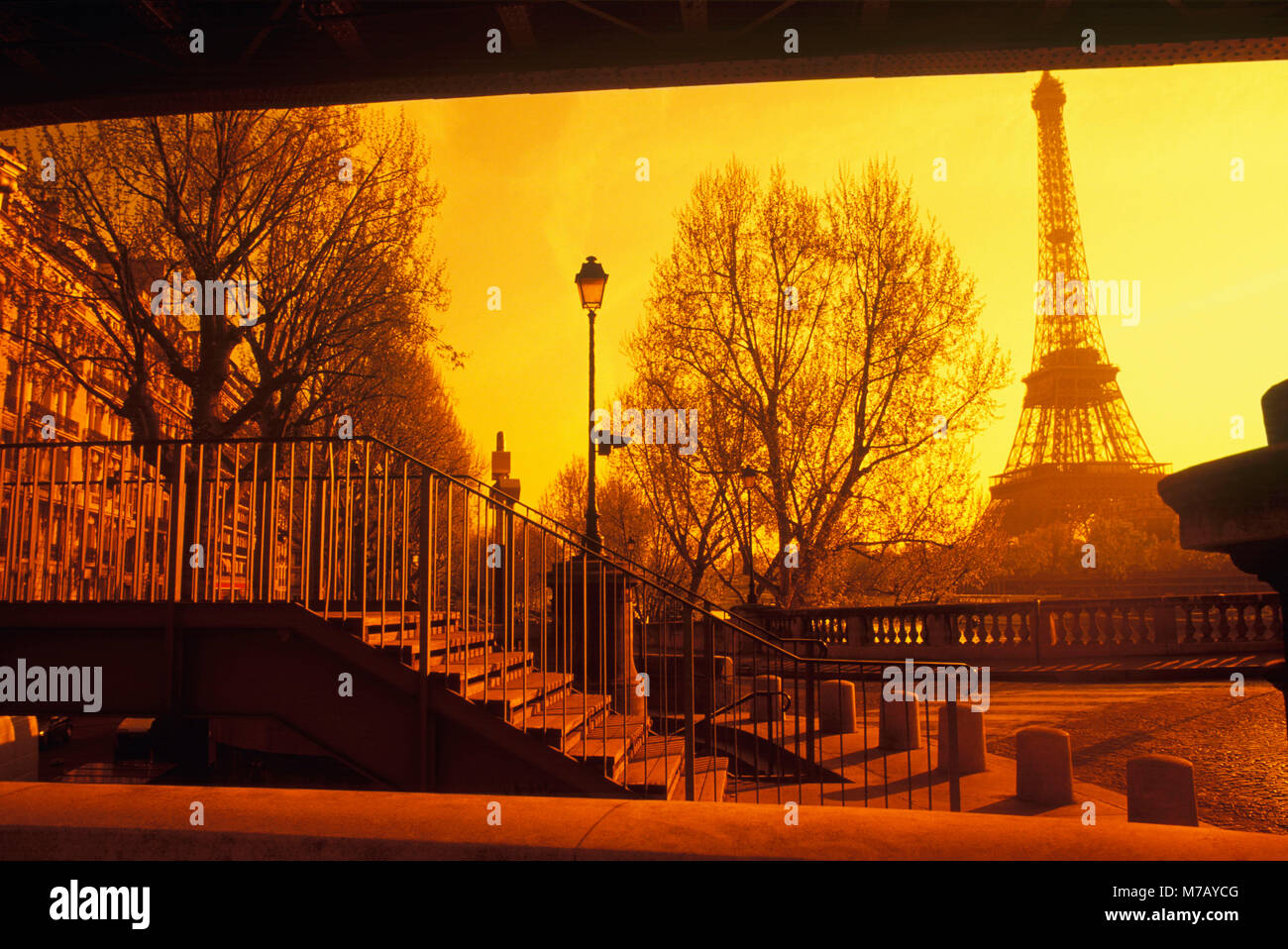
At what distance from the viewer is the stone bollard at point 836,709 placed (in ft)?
40.8

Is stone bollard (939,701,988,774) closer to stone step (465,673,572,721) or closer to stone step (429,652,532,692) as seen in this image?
stone step (465,673,572,721)

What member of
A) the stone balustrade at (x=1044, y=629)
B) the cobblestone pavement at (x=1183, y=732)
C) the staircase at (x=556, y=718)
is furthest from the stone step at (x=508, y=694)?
the stone balustrade at (x=1044, y=629)

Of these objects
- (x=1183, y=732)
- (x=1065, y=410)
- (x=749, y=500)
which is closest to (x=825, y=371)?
(x=749, y=500)

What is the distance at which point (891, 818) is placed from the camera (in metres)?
3.03

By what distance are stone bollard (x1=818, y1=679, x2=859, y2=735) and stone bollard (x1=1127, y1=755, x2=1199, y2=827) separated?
572cm

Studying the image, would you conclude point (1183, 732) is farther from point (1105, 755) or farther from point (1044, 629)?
point (1044, 629)

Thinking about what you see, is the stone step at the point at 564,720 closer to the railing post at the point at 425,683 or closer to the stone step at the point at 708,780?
the railing post at the point at 425,683

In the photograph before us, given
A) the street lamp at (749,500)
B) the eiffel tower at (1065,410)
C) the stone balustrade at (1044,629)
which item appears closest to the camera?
the stone balustrade at (1044,629)

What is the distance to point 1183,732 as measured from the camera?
40.6 ft

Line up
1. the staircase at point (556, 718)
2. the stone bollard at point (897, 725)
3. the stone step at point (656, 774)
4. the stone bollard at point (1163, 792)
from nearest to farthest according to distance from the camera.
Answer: the stone bollard at point (1163, 792)
the stone step at point (656, 774)
the staircase at point (556, 718)
the stone bollard at point (897, 725)

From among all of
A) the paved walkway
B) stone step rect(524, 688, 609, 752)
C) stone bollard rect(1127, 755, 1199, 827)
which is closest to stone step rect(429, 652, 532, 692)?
stone step rect(524, 688, 609, 752)

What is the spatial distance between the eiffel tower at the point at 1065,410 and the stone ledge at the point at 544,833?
73.1 meters

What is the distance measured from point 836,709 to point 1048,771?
476 cm
